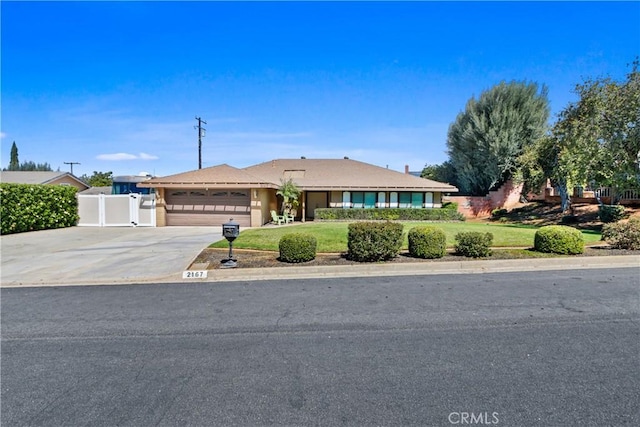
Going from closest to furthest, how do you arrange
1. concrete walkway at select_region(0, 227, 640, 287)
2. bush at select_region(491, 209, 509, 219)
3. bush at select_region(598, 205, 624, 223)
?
concrete walkway at select_region(0, 227, 640, 287)
bush at select_region(598, 205, 624, 223)
bush at select_region(491, 209, 509, 219)

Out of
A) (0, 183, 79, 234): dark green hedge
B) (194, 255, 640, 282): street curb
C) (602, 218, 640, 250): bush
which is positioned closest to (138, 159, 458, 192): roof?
(0, 183, 79, 234): dark green hedge

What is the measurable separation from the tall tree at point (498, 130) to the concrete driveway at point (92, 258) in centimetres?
2451

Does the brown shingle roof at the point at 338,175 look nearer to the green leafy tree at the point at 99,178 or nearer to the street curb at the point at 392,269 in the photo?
the street curb at the point at 392,269

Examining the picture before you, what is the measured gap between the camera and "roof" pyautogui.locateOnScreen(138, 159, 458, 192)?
19531 millimetres

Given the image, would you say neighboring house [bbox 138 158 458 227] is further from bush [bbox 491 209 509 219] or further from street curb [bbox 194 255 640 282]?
street curb [bbox 194 255 640 282]

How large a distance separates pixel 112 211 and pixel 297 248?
637 inches

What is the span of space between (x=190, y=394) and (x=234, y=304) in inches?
104

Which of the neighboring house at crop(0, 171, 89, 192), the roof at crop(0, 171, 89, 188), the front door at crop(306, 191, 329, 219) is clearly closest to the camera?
the front door at crop(306, 191, 329, 219)

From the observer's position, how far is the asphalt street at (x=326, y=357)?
2.81 metres

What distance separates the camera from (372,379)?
3275 millimetres

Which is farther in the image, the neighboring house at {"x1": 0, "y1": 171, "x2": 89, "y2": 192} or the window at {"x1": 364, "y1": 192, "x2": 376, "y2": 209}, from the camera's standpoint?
the neighboring house at {"x1": 0, "y1": 171, "x2": 89, "y2": 192}

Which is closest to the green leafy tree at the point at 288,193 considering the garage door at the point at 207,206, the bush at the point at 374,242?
the garage door at the point at 207,206

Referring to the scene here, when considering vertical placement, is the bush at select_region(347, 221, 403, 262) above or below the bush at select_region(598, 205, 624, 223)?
below

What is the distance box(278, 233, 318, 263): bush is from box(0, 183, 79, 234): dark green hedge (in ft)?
47.6
